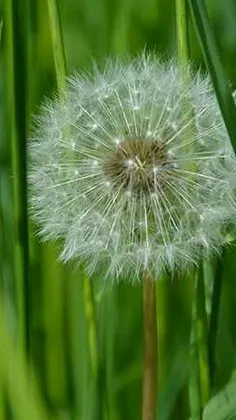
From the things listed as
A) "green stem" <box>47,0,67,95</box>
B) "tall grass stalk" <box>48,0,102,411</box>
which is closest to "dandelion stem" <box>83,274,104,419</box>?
"tall grass stalk" <box>48,0,102,411</box>

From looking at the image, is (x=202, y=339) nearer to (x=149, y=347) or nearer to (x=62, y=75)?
(x=149, y=347)

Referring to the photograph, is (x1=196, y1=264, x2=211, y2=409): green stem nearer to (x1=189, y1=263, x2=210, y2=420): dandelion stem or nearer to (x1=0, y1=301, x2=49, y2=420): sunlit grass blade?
(x1=189, y1=263, x2=210, y2=420): dandelion stem

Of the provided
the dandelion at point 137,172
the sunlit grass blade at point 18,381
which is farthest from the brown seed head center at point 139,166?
the sunlit grass blade at point 18,381

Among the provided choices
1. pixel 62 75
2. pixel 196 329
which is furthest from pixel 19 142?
pixel 196 329

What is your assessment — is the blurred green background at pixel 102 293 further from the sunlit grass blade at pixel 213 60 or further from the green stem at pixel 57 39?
the sunlit grass blade at pixel 213 60

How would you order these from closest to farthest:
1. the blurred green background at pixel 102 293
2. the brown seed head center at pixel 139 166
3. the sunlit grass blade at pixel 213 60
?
the sunlit grass blade at pixel 213 60 → the brown seed head center at pixel 139 166 → the blurred green background at pixel 102 293

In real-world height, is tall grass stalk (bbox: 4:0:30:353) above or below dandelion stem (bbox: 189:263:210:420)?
above

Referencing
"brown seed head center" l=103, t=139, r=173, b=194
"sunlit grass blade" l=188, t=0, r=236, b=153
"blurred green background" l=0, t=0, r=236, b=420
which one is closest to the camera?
"sunlit grass blade" l=188, t=0, r=236, b=153
